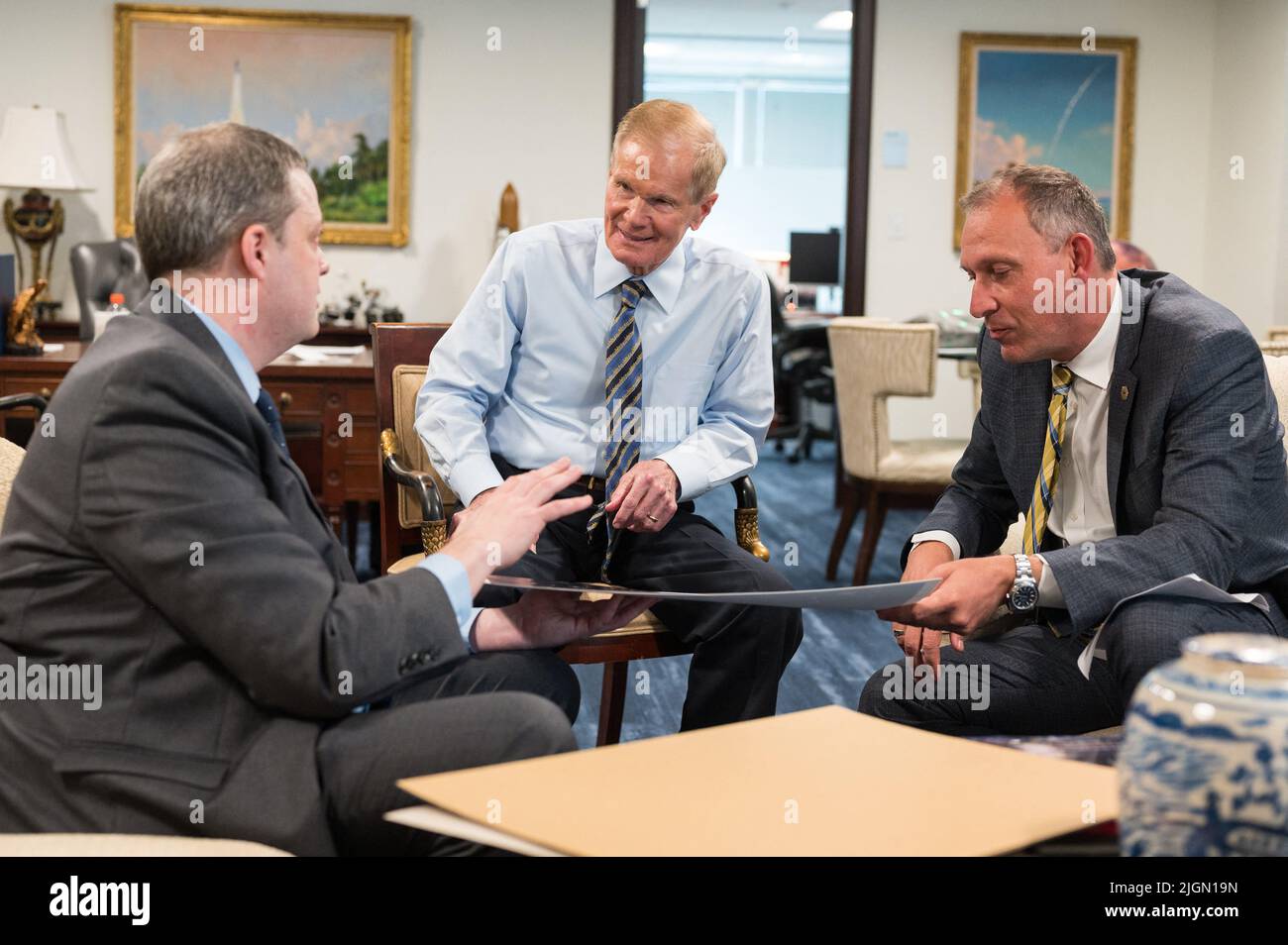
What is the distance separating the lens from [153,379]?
1.29 metres

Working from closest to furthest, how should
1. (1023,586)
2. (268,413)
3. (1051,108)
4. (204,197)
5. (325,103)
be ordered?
(204,197) < (268,413) < (1023,586) < (325,103) < (1051,108)

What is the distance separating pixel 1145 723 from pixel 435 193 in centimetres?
651

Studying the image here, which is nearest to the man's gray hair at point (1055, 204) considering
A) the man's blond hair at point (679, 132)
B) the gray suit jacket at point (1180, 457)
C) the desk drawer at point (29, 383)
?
the gray suit jacket at point (1180, 457)

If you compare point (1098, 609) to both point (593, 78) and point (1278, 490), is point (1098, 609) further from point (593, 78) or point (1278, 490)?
point (593, 78)

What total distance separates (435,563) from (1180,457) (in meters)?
1.15

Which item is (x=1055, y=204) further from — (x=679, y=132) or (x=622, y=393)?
(x=622, y=393)

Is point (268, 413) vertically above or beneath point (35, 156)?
beneath

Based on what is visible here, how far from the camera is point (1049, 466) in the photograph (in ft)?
7.07

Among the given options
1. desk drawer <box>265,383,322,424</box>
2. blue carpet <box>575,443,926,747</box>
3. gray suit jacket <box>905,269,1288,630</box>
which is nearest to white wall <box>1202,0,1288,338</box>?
blue carpet <box>575,443,926,747</box>

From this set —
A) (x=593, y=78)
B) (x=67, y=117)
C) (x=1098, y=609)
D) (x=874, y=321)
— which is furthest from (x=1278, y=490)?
(x=67, y=117)

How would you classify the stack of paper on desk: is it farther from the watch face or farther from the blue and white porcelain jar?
the watch face

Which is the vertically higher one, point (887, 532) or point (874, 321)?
point (874, 321)

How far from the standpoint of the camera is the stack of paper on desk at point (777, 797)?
1.16 meters

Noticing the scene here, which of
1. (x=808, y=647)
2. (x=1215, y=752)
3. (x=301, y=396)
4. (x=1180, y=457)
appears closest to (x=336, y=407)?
(x=301, y=396)
